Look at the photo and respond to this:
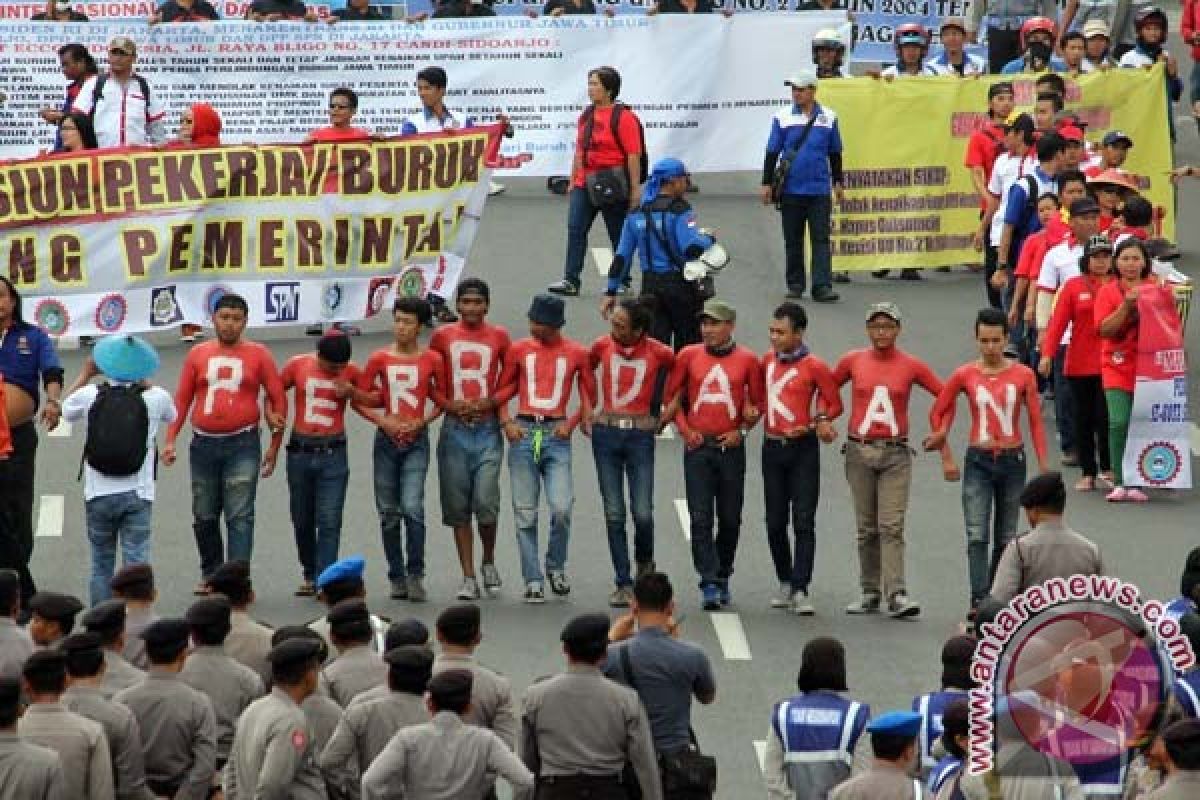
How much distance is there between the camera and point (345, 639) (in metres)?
12.8

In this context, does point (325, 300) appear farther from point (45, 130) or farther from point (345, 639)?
point (345, 639)

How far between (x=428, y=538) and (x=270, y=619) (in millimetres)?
1958

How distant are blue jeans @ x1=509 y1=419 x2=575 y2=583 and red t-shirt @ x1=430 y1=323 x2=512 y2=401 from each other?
0.37m

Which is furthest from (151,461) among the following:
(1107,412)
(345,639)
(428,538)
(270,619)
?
(1107,412)

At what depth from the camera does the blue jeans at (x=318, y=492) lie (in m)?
17.5

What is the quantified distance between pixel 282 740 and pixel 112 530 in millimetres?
5343

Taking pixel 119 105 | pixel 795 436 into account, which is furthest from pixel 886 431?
pixel 119 105

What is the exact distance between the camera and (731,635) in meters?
17.3

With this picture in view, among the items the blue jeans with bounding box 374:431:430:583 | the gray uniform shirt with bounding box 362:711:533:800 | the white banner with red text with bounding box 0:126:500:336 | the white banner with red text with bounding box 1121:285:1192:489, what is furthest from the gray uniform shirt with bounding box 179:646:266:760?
the white banner with red text with bounding box 0:126:500:336

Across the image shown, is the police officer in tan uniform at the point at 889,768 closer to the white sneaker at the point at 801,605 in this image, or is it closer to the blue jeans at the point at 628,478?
the white sneaker at the point at 801,605

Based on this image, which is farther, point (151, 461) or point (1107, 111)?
point (1107, 111)

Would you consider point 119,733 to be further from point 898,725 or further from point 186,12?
point 186,12

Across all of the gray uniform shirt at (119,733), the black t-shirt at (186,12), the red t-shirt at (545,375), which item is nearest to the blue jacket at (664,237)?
the red t-shirt at (545,375)

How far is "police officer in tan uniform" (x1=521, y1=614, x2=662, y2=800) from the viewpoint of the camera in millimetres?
12328
